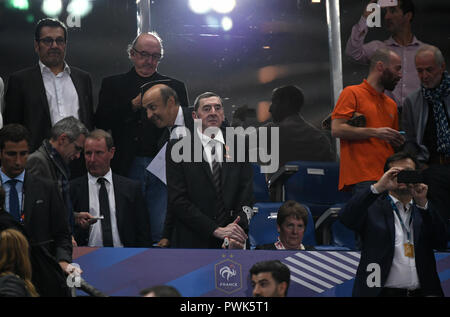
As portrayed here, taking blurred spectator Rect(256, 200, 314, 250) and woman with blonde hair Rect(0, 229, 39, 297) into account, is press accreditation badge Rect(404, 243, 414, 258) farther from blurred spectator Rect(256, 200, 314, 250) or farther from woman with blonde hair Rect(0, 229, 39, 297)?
woman with blonde hair Rect(0, 229, 39, 297)

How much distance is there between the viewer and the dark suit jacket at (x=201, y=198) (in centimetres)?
503

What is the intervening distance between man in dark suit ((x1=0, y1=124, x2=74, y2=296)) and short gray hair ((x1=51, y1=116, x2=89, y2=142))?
0.25 metres

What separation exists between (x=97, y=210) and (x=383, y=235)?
6.01 feet

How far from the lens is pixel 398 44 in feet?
19.6

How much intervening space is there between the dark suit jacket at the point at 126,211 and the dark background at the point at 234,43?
1026 mm

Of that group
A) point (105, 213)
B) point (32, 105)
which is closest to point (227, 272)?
point (105, 213)

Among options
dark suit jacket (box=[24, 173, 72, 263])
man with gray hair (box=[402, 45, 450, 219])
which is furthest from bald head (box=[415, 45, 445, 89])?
dark suit jacket (box=[24, 173, 72, 263])

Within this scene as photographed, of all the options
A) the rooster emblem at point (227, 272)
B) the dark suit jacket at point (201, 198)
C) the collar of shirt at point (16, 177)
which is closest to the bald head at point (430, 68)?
the dark suit jacket at point (201, 198)

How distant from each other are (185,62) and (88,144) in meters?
1.22

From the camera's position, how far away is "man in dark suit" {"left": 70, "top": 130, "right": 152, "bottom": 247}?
199 inches

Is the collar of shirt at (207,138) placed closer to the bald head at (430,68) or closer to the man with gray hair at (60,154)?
the man with gray hair at (60,154)

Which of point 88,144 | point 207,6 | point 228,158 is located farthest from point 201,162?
point 207,6

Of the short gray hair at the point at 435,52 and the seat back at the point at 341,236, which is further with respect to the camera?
the seat back at the point at 341,236

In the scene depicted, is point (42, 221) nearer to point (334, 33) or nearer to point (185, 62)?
point (185, 62)
